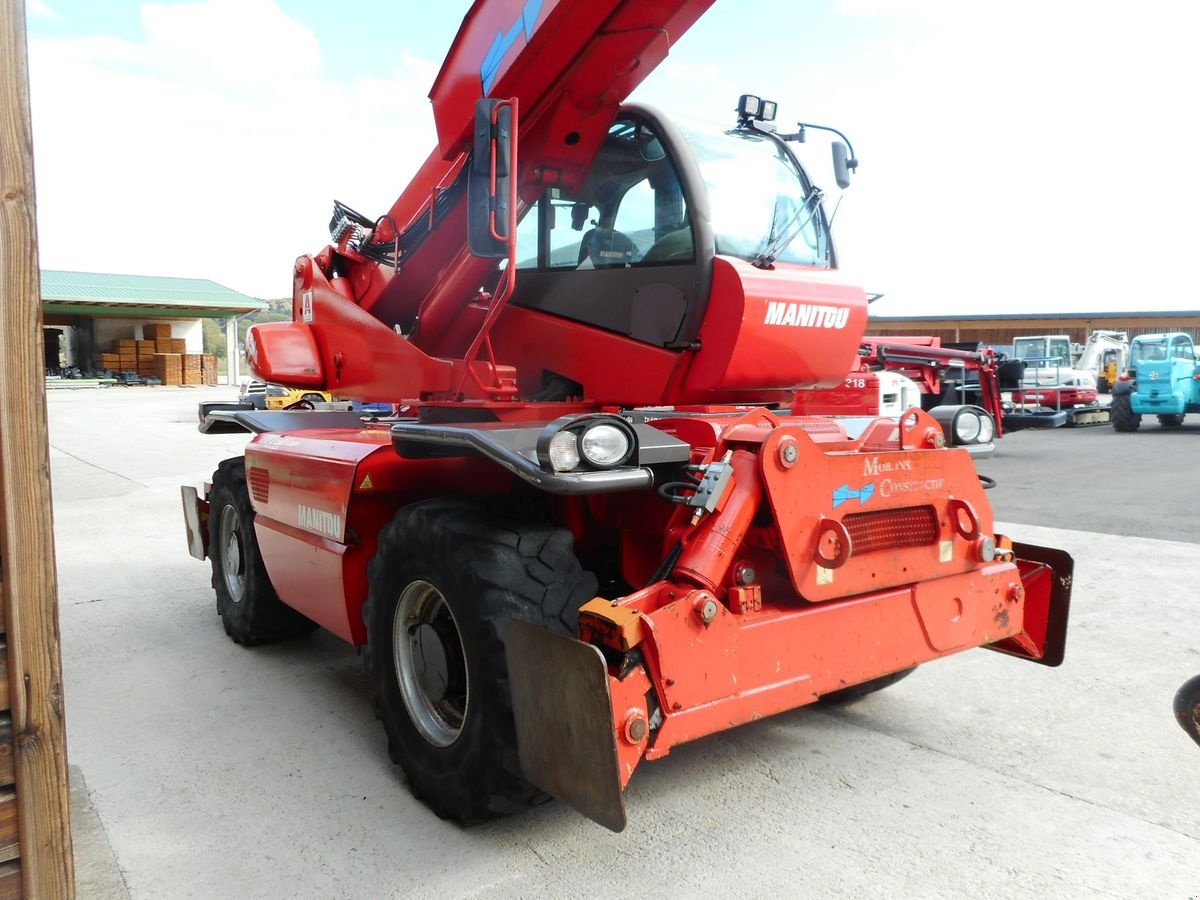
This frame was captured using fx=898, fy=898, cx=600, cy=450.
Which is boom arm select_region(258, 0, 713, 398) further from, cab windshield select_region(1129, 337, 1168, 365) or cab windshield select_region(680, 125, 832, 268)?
cab windshield select_region(1129, 337, 1168, 365)

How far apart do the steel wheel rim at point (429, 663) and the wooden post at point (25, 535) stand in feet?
5.24

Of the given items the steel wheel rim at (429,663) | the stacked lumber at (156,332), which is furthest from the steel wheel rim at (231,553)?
the stacked lumber at (156,332)

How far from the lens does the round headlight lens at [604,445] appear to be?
272cm

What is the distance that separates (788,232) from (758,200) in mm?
197

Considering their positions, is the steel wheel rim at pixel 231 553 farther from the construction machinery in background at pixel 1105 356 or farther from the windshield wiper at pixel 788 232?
the construction machinery in background at pixel 1105 356

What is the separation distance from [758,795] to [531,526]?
4.32 ft

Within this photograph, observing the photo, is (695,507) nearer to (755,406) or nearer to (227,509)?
(755,406)

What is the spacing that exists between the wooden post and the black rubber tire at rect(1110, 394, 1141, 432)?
24398 mm

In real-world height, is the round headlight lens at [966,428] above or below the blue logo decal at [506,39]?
below

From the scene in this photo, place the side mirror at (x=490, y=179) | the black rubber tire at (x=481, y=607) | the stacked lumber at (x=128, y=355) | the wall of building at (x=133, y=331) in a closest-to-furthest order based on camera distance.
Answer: the black rubber tire at (x=481, y=607)
the side mirror at (x=490, y=179)
the stacked lumber at (x=128, y=355)
the wall of building at (x=133, y=331)

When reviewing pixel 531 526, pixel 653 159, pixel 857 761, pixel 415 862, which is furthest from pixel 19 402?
pixel 857 761

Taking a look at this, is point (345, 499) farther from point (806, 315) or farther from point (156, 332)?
point (156, 332)

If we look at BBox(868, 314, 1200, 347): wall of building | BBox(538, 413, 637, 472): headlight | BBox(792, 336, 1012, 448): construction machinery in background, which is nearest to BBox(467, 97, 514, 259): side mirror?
BBox(538, 413, 637, 472): headlight

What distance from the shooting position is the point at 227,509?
223 inches
